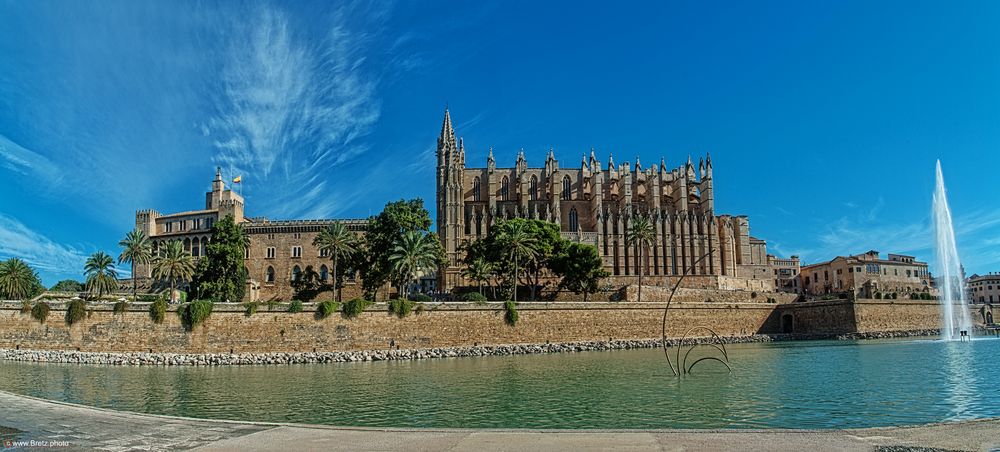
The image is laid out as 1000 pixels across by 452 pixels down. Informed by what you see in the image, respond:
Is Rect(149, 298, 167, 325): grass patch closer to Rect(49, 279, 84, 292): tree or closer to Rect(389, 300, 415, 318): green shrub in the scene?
Rect(389, 300, 415, 318): green shrub

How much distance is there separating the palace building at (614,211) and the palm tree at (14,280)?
38022 mm

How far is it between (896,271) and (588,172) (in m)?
41.8

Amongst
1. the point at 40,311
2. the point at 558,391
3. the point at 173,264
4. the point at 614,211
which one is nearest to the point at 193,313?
the point at 40,311

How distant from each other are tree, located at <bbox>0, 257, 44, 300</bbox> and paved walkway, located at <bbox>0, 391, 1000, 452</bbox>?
52.1 meters

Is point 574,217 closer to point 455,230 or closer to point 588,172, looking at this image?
point 588,172

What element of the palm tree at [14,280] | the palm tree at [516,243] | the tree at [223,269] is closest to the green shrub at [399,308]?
the palm tree at [516,243]

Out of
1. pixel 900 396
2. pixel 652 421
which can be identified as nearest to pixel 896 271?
pixel 900 396

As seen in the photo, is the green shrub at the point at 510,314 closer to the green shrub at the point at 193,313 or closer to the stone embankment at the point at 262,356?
the stone embankment at the point at 262,356

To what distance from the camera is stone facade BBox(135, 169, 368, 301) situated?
71.5 metres

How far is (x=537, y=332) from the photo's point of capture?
4700cm

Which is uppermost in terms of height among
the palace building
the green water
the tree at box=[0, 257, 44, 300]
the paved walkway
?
the palace building

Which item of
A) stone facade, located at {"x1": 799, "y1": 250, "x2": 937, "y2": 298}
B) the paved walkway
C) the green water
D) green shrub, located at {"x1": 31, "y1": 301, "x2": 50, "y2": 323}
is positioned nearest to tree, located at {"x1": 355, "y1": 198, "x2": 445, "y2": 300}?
the green water

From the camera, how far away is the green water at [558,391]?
17.9m

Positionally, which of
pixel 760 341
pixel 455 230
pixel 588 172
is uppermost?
pixel 588 172
